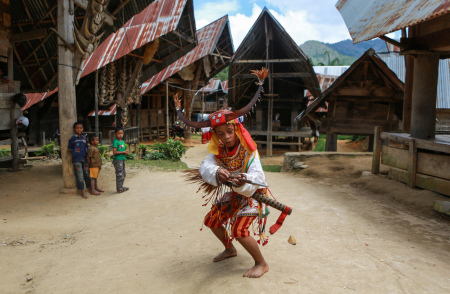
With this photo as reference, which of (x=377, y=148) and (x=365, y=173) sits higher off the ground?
(x=377, y=148)

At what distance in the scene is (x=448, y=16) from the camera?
18.1 ft

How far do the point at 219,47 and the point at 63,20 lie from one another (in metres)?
16.4

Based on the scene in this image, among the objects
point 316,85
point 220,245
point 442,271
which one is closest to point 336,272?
point 442,271

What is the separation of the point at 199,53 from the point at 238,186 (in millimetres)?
Answer: 18124

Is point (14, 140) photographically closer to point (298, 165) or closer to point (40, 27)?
point (40, 27)

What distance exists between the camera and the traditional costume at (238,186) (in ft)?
9.64

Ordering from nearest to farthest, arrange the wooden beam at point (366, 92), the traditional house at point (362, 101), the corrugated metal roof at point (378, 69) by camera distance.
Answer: the corrugated metal roof at point (378, 69) → the traditional house at point (362, 101) → the wooden beam at point (366, 92)

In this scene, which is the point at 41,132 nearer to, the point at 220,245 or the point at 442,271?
the point at 220,245

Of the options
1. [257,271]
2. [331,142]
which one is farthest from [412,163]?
[331,142]

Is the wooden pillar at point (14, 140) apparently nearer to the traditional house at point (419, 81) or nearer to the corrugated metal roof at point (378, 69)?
the traditional house at point (419, 81)

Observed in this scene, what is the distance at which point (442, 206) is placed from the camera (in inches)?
195

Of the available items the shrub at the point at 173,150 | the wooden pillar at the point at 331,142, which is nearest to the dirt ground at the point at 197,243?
the shrub at the point at 173,150

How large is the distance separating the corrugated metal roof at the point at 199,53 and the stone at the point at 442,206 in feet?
53.2

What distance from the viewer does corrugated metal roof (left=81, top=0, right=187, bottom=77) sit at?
11.8 meters
